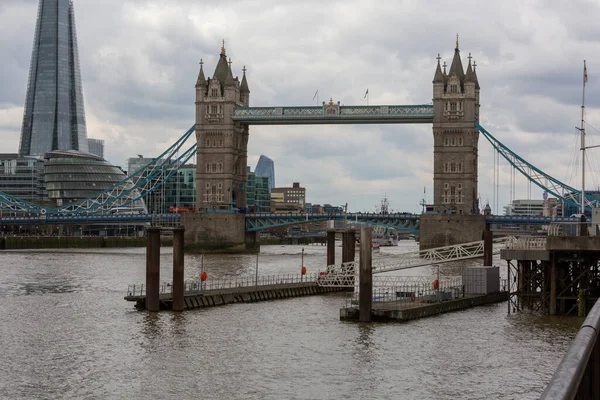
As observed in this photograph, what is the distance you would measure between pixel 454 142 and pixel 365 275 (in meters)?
87.5

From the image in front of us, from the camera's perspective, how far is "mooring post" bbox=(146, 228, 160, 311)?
147 ft

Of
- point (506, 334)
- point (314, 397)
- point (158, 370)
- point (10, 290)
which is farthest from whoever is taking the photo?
point (10, 290)

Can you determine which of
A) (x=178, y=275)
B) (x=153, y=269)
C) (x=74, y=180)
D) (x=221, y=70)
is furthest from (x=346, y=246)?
(x=74, y=180)

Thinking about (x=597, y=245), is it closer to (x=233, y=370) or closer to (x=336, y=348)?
(x=336, y=348)

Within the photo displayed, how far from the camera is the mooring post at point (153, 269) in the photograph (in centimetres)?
4466

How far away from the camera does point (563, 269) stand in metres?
45.0

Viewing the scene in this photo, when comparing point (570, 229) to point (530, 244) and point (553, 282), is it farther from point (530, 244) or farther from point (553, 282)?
point (553, 282)

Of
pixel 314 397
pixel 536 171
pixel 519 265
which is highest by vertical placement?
pixel 536 171

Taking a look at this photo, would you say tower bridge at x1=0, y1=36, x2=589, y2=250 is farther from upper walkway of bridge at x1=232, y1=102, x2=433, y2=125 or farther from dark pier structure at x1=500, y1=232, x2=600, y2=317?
dark pier structure at x1=500, y1=232, x2=600, y2=317

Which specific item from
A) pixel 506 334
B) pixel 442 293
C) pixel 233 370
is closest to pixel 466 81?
pixel 442 293

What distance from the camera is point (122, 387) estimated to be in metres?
28.0

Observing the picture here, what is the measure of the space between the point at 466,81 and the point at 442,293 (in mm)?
81746

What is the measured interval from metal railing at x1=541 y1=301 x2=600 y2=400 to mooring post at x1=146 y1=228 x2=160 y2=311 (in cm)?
3940

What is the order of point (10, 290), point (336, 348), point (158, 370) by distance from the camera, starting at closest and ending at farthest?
point (158, 370)
point (336, 348)
point (10, 290)
